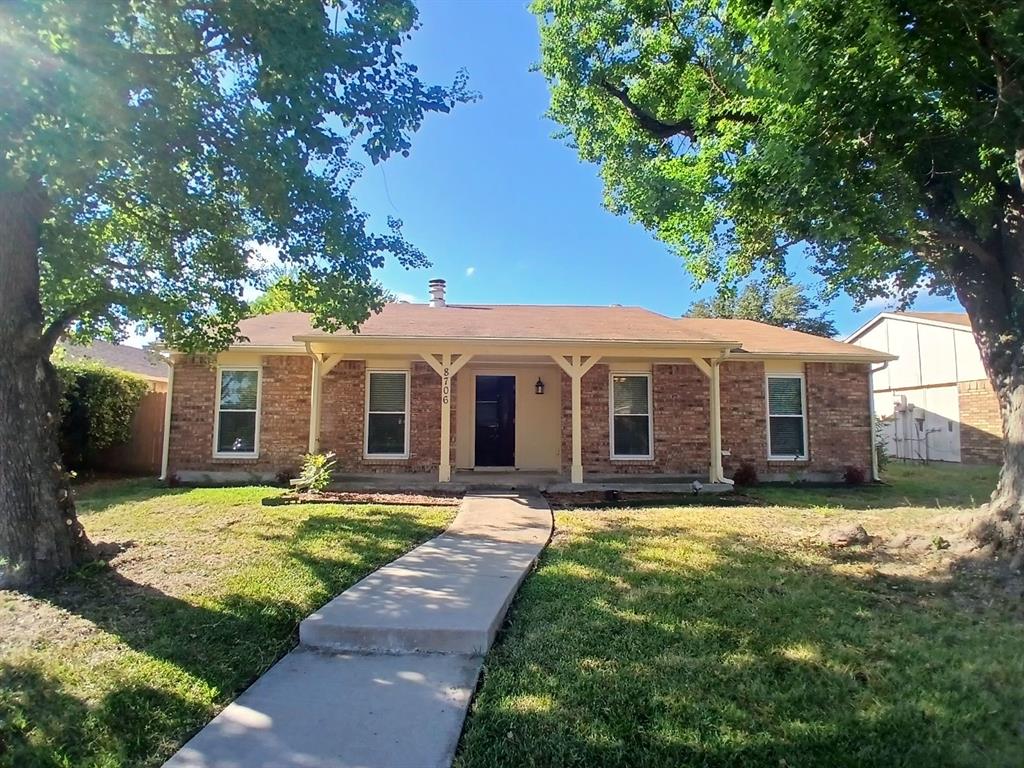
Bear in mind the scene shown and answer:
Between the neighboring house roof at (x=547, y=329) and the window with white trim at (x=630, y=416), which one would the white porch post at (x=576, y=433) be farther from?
the window with white trim at (x=630, y=416)

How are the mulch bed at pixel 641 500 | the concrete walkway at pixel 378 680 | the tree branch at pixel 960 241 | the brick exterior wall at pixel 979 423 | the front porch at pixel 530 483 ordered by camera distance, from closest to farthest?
the concrete walkway at pixel 378 680, the tree branch at pixel 960 241, the mulch bed at pixel 641 500, the front porch at pixel 530 483, the brick exterior wall at pixel 979 423

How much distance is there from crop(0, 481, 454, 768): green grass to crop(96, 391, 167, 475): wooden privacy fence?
241 inches

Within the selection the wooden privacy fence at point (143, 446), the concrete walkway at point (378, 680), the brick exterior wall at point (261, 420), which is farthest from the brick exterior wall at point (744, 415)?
the wooden privacy fence at point (143, 446)

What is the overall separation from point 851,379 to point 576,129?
791cm

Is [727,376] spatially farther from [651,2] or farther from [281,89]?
[281,89]

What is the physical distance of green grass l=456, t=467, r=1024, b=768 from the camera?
2.61 metres

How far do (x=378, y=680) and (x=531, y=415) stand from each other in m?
9.25

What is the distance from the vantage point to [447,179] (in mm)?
10984

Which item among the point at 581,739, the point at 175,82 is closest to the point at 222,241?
the point at 175,82

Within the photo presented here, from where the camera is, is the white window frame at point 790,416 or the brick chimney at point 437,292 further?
the brick chimney at point 437,292

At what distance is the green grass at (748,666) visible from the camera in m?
2.61

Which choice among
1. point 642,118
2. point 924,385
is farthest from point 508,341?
point 924,385

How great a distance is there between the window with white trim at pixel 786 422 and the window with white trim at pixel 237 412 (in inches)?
414

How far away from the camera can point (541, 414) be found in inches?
488
